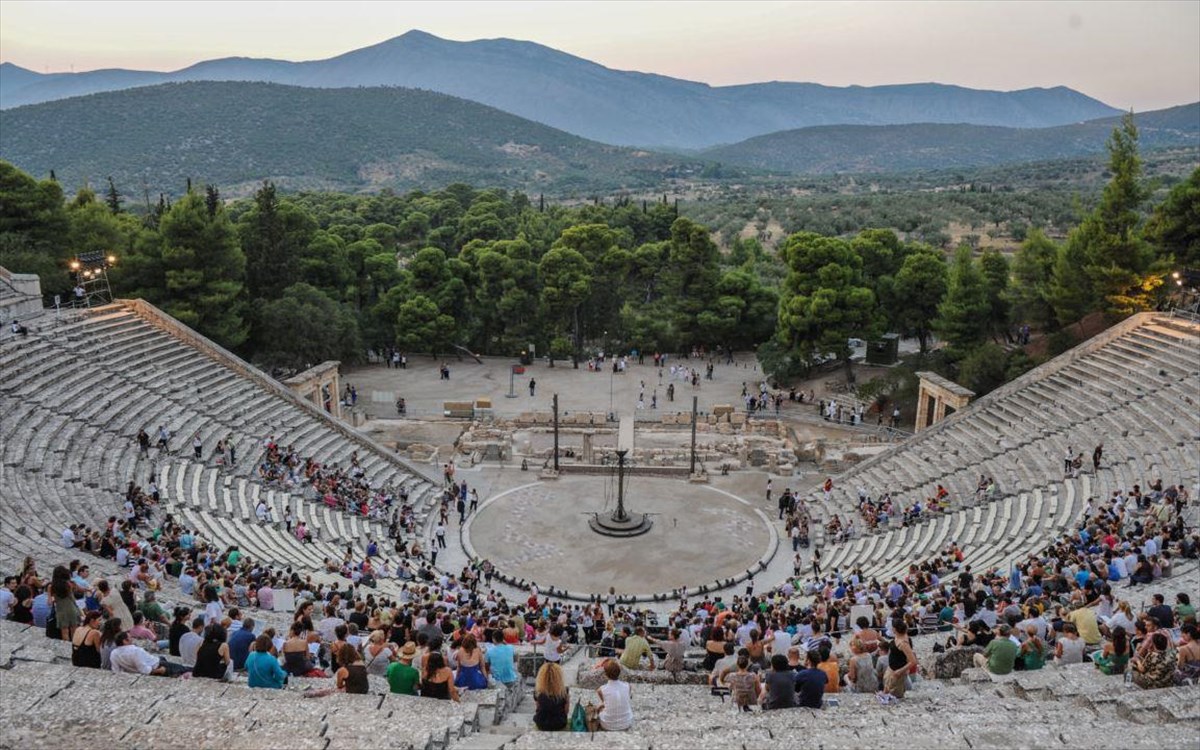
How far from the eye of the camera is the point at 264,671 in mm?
9000

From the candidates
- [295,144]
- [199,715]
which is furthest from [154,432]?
[295,144]

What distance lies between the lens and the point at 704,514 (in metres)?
25.5

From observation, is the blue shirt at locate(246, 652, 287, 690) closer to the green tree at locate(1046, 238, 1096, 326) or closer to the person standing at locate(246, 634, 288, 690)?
the person standing at locate(246, 634, 288, 690)

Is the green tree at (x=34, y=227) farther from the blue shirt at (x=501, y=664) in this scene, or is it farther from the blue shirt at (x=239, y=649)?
the blue shirt at (x=501, y=664)

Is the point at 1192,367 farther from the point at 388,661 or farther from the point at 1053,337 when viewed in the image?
the point at 388,661

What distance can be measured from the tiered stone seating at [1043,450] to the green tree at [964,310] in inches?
285

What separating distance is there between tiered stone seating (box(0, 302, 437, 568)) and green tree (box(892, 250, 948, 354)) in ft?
80.6

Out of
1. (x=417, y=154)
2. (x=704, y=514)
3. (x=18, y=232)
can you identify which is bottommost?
(x=704, y=514)

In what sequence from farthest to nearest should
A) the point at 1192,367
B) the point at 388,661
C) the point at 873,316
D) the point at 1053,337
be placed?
1. the point at 873,316
2. the point at 1053,337
3. the point at 1192,367
4. the point at 388,661

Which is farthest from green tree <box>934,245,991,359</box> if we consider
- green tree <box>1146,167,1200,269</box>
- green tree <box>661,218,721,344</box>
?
green tree <box>661,218,721,344</box>

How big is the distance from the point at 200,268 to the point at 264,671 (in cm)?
3086

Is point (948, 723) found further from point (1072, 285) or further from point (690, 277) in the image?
point (690, 277)

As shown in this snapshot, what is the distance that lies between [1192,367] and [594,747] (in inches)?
926

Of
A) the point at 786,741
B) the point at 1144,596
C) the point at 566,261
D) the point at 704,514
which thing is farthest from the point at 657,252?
the point at 786,741
